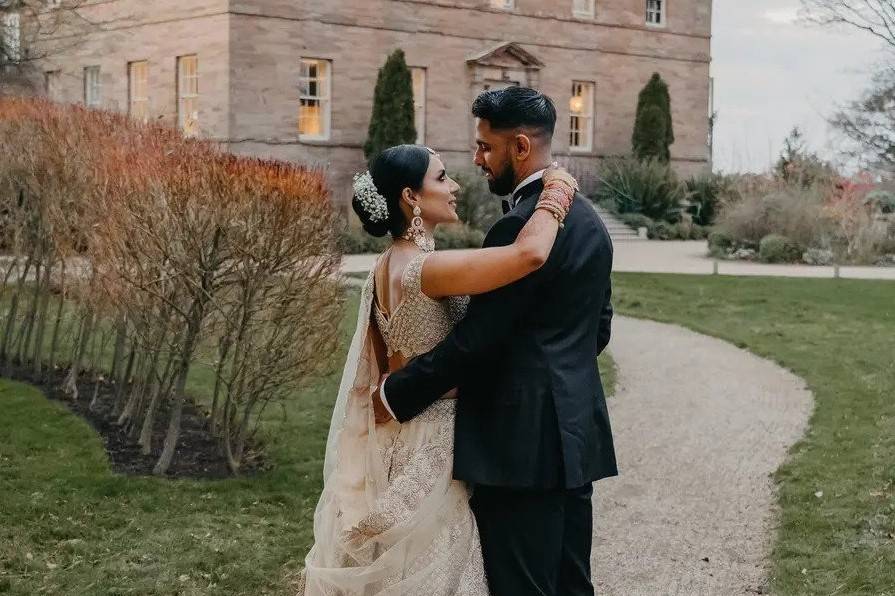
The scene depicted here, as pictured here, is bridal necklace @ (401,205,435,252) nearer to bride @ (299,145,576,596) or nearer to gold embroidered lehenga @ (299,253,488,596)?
bride @ (299,145,576,596)

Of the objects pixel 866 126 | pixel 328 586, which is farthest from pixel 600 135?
pixel 328 586

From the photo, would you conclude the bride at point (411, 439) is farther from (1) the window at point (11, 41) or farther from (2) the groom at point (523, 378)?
(1) the window at point (11, 41)

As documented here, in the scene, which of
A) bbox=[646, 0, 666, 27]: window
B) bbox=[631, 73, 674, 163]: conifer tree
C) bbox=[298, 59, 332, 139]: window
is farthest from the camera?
bbox=[646, 0, 666, 27]: window

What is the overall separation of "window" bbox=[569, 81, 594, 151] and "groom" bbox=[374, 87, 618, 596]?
30.1 m

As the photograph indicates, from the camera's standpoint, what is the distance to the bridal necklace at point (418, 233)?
3721 mm

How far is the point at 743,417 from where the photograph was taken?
34.2 ft

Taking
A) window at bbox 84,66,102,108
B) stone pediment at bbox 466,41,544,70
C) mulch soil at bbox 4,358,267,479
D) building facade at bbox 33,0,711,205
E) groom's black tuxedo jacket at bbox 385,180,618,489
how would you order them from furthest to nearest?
window at bbox 84,66,102,108, stone pediment at bbox 466,41,544,70, building facade at bbox 33,0,711,205, mulch soil at bbox 4,358,267,479, groom's black tuxedo jacket at bbox 385,180,618,489

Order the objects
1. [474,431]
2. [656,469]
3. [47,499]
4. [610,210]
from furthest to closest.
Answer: [610,210], [656,469], [47,499], [474,431]

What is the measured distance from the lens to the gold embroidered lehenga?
3652 millimetres

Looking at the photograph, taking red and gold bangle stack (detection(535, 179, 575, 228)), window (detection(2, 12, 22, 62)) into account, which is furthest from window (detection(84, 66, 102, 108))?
red and gold bangle stack (detection(535, 179, 575, 228))

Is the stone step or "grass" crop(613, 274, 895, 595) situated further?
the stone step

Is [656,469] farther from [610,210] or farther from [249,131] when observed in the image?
[610,210]

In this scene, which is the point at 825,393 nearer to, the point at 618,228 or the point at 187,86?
the point at 618,228

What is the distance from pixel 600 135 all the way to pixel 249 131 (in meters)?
11.5
